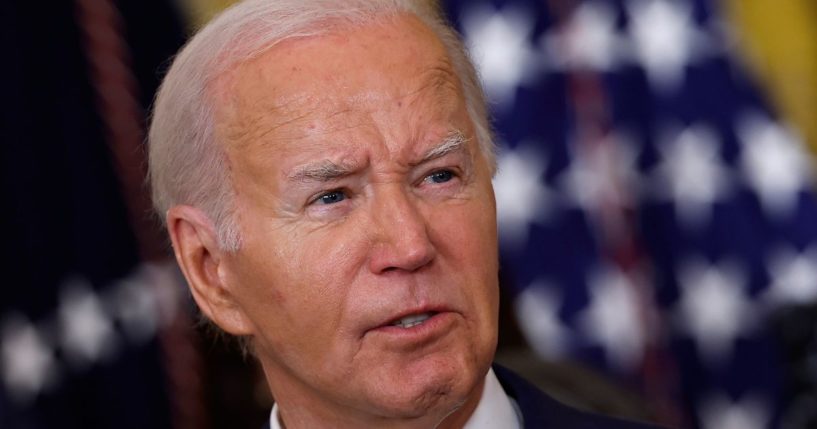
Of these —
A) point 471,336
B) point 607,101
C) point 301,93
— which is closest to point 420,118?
point 301,93

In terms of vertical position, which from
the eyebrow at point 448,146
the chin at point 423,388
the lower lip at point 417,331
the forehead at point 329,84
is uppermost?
the forehead at point 329,84

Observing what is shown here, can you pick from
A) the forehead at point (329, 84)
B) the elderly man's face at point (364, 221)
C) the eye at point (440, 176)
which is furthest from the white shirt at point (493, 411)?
the forehead at point (329, 84)

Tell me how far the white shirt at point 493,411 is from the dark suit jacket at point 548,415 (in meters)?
0.03

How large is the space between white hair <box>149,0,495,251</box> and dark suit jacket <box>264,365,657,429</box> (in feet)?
1.33

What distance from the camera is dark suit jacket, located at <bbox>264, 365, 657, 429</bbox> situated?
2.57 metres

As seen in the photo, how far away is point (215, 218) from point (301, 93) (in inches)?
11.3

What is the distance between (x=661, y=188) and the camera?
4766 mm

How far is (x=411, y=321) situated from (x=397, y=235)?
0.45ft

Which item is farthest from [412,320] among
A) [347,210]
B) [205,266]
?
[205,266]

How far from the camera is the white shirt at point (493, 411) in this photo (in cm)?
252

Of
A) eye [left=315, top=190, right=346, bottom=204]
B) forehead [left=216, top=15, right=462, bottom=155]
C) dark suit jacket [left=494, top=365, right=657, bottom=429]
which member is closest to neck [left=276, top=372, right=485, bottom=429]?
dark suit jacket [left=494, top=365, right=657, bottom=429]

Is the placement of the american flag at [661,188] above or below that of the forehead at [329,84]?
below

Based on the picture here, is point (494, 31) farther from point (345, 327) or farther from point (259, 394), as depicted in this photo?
point (345, 327)

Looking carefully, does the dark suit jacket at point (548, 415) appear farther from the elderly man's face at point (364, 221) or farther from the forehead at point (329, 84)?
the forehead at point (329, 84)
